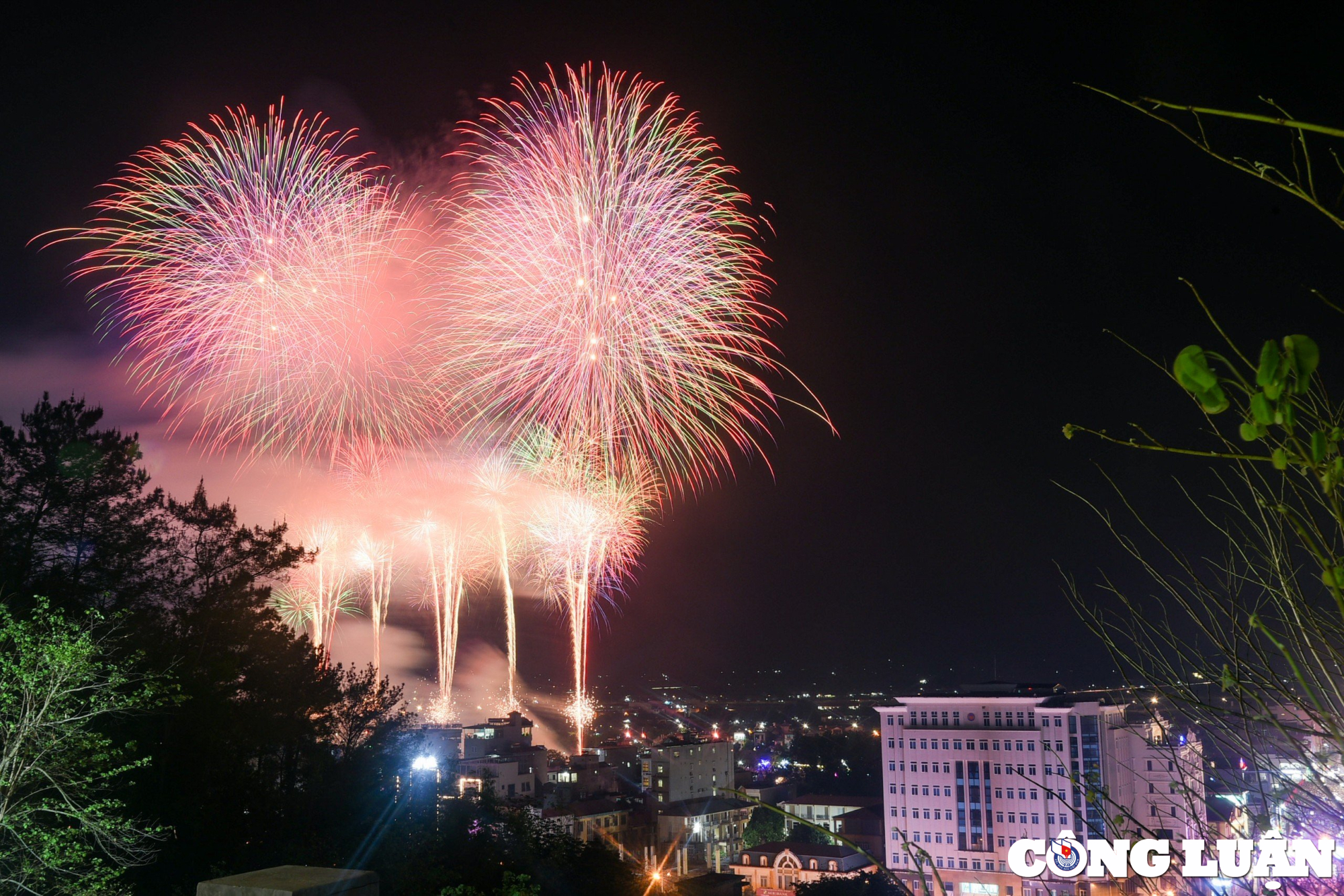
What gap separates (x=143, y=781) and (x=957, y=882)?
32.5 m

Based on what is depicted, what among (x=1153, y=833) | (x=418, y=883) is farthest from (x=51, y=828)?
(x=1153, y=833)

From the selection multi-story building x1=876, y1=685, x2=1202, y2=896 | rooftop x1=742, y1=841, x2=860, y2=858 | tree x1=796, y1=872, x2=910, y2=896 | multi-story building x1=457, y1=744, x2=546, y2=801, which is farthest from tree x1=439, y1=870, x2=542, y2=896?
multi-story building x1=876, y1=685, x2=1202, y2=896

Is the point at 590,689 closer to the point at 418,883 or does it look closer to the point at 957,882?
the point at 957,882

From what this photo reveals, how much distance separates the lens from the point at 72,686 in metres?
9.10

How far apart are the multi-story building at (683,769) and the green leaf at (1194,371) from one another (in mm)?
47988

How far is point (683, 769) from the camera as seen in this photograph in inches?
1891

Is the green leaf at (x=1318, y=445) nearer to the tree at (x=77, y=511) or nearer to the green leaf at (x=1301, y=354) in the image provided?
the green leaf at (x=1301, y=354)

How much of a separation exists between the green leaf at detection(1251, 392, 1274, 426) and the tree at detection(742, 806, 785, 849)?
153 feet

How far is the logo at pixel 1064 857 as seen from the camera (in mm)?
4195

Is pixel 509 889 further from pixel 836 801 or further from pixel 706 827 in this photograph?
pixel 836 801

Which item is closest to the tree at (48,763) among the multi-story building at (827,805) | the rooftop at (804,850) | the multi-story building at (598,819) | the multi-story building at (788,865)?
the multi-story building at (598,819)

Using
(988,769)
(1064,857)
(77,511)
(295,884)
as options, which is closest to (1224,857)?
(1064,857)

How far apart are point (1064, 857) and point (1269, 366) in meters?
4.37

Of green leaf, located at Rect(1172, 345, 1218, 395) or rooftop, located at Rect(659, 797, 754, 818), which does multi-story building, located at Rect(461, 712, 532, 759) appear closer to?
rooftop, located at Rect(659, 797, 754, 818)
